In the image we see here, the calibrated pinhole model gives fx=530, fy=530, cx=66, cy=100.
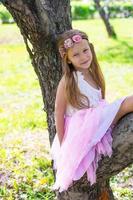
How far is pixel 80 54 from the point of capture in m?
4.07

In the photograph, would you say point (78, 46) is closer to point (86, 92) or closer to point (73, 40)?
point (73, 40)

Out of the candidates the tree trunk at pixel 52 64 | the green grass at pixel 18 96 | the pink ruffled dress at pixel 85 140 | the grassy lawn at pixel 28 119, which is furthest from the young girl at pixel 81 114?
the green grass at pixel 18 96

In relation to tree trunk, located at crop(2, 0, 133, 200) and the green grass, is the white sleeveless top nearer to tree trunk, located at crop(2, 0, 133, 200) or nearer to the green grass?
tree trunk, located at crop(2, 0, 133, 200)

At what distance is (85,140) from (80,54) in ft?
2.21

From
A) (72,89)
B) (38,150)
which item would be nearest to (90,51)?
(72,89)

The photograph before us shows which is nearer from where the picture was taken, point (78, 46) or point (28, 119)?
point (78, 46)

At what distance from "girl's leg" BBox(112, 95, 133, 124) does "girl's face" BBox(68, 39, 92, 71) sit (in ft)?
1.59

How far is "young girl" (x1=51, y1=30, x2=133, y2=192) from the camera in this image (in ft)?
12.7

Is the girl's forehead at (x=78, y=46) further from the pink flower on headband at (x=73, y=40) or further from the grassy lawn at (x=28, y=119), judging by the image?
the grassy lawn at (x=28, y=119)

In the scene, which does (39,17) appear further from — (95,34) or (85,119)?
(95,34)

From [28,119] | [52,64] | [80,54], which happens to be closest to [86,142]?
[80,54]

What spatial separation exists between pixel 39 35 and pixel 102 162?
1.22m

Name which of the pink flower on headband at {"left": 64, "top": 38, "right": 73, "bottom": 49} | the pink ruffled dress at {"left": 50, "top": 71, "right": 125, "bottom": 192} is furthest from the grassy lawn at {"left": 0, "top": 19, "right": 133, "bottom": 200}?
the pink flower on headband at {"left": 64, "top": 38, "right": 73, "bottom": 49}

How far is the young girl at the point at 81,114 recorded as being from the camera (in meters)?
3.86
